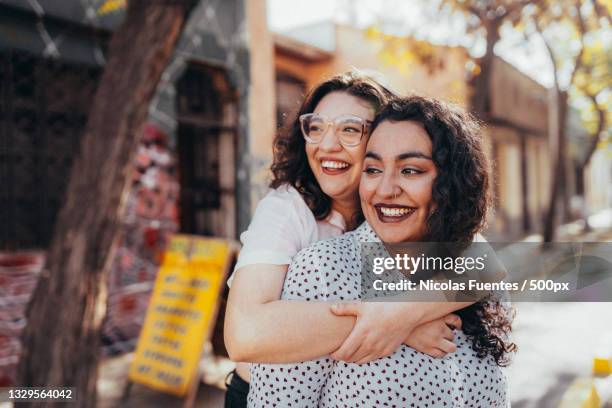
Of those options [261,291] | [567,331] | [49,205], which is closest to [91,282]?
[261,291]

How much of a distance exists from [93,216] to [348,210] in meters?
1.62

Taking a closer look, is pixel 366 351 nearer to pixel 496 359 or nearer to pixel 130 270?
pixel 496 359

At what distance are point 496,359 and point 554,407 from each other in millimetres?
3199

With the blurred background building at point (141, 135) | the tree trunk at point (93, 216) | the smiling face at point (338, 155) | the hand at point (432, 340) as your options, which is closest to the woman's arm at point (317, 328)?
the hand at point (432, 340)

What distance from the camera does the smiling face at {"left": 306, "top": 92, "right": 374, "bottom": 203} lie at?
1840 mm

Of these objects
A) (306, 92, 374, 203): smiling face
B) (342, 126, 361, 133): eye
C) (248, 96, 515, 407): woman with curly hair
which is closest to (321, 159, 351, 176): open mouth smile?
(306, 92, 374, 203): smiling face

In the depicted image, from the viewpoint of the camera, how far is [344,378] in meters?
1.32

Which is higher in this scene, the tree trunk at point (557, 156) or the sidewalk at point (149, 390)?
the tree trunk at point (557, 156)

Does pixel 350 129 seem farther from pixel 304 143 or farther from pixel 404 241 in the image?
pixel 404 241

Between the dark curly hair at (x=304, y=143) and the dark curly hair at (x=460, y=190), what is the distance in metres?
0.31

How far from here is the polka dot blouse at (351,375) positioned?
4.26 feet

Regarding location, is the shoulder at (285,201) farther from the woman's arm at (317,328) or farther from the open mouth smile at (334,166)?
the woman's arm at (317,328)

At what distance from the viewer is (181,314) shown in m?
4.29

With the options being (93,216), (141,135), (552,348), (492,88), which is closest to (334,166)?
(93,216)
